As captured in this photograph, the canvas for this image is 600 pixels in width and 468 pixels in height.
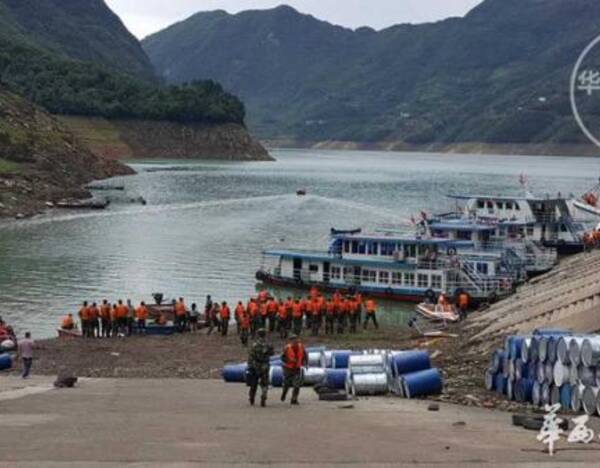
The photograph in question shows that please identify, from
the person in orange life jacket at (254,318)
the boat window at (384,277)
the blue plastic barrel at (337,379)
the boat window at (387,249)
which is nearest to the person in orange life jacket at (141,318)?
the person in orange life jacket at (254,318)

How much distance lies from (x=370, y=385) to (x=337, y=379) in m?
1.54

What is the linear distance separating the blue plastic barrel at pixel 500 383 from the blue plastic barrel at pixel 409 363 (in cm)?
179

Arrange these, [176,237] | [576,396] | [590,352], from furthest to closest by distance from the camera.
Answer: [176,237], [576,396], [590,352]

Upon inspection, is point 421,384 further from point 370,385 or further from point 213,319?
point 213,319

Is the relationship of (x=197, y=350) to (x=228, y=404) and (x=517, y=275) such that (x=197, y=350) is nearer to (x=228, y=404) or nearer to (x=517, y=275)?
(x=228, y=404)

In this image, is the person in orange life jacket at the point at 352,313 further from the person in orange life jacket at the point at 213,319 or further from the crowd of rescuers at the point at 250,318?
the person in orange life jacket at the point at 213,319

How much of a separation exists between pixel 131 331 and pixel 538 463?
29.5 metres

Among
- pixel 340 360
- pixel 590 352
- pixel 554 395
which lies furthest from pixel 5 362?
pixel 590 352

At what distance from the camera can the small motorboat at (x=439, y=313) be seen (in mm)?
50062

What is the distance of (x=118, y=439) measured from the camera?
19.8 meters

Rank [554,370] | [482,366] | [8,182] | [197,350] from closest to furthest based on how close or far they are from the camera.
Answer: [554,370] < [482,366] < [197,350] < [8,182]

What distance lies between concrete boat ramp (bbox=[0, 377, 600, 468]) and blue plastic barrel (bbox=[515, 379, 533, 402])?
122cm

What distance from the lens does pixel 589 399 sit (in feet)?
72.4

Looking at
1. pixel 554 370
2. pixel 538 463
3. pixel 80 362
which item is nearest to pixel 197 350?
pixel 80 362
